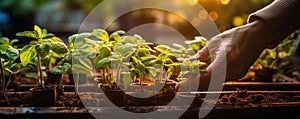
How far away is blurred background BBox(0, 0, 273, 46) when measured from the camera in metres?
2.26

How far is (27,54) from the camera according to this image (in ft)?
3.19

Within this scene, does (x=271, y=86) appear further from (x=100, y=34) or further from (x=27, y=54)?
Result: (x=27, y=54)

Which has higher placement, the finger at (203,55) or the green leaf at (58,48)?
the green leaf at (58,48)

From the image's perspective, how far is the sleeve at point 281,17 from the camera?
1043mm

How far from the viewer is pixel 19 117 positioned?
2.85ft

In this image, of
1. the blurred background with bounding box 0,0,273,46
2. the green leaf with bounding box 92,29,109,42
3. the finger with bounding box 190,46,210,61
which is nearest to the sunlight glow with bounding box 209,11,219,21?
the blurred background with bounding box 0,0,273,46

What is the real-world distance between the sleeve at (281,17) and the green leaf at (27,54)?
0.68m

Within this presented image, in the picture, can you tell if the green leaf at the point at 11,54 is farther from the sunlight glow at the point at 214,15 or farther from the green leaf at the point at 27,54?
the sunlight glow at the point at 214,15

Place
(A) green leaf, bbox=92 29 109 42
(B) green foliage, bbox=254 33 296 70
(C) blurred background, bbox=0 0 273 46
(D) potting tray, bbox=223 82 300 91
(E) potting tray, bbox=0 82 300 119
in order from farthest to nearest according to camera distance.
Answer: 1. (C) blurred background, bbox=0 0 273 46
2. (B) green foliage, bbox=254 33 296 70
3. (D) potting tray, bbox=223 82 300 91
4. (A) green leaf, bbox=92 29 109 42
5. (E) potting tray, bbox=0 82 300 119

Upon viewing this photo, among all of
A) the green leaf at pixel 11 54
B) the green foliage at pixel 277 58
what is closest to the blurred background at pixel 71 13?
the green foliage at pixel 277 58

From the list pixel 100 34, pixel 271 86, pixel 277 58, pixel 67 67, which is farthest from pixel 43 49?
pixel 277 58

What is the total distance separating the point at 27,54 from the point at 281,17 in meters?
0.76

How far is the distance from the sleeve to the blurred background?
A: 1.23ft

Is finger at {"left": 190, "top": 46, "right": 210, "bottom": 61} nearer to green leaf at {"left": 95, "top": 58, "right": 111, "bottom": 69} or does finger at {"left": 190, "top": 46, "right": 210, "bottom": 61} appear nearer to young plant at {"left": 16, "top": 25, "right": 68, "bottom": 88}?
green leaf at {"left": 95, "top": 58, "right": 111, "bottom": 69}
